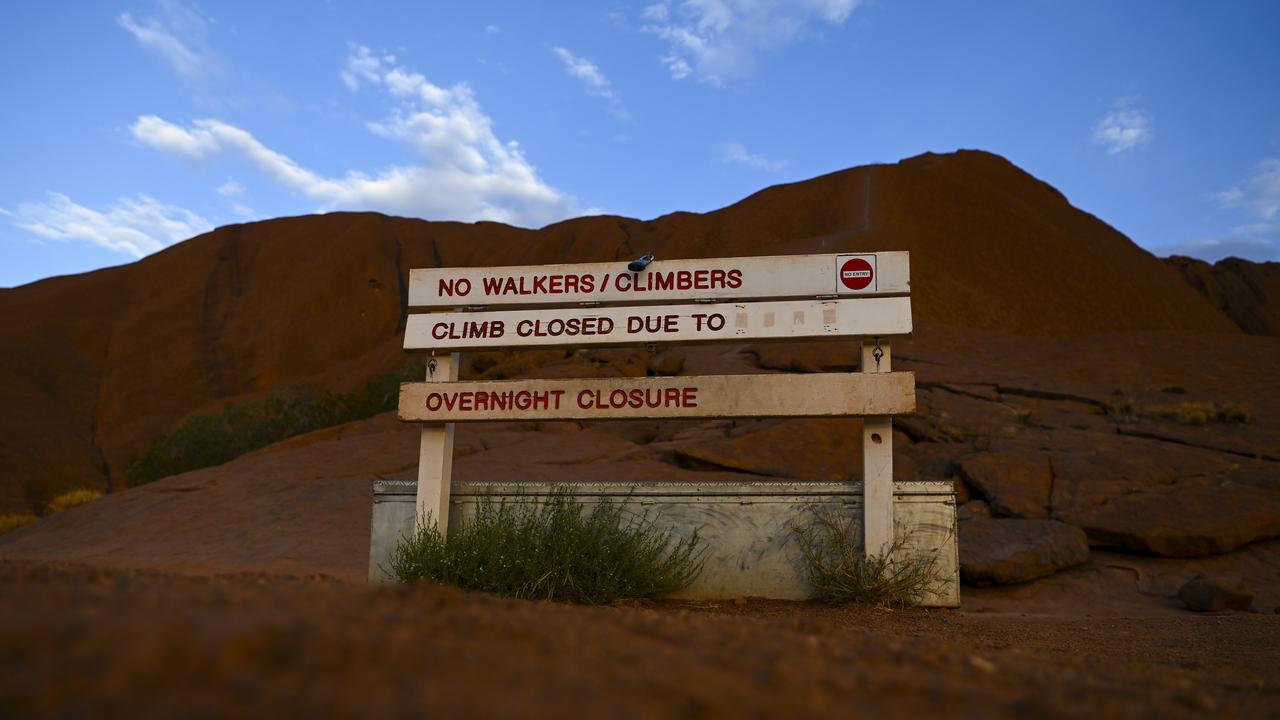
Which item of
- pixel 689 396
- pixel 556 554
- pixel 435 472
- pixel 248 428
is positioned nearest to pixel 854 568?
pixel 689 396

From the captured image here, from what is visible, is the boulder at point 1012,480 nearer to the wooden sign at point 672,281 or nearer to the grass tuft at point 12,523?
the wooden sign at point 672,281

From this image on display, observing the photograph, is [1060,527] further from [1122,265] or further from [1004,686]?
[1122,265]

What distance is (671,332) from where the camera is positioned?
847 cm

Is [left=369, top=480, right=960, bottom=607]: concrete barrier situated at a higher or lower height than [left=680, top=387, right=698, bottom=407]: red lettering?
lower

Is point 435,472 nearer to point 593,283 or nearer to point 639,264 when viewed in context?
point 593,283

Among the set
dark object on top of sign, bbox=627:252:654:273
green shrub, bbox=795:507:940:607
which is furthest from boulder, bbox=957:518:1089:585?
dark object on top of sign, bbox=627:252:654:273

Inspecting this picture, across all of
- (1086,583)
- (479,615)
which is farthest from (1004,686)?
(1086,583)

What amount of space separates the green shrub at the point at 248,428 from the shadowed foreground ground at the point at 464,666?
76.1ft

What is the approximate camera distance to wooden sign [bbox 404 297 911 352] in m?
8.19

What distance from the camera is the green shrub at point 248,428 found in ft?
84.0

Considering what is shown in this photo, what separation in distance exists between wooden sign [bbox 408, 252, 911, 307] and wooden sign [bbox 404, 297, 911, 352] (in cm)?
14

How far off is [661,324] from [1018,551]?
491 centimetres

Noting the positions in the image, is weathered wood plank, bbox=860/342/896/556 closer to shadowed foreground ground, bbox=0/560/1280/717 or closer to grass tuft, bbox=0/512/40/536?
shadowed foreground ground, bbox=0/560/1280/717

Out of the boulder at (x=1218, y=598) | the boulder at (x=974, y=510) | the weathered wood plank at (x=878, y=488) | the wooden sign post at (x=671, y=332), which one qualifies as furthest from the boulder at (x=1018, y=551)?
the wooden sign post at (x=671, y=332)
